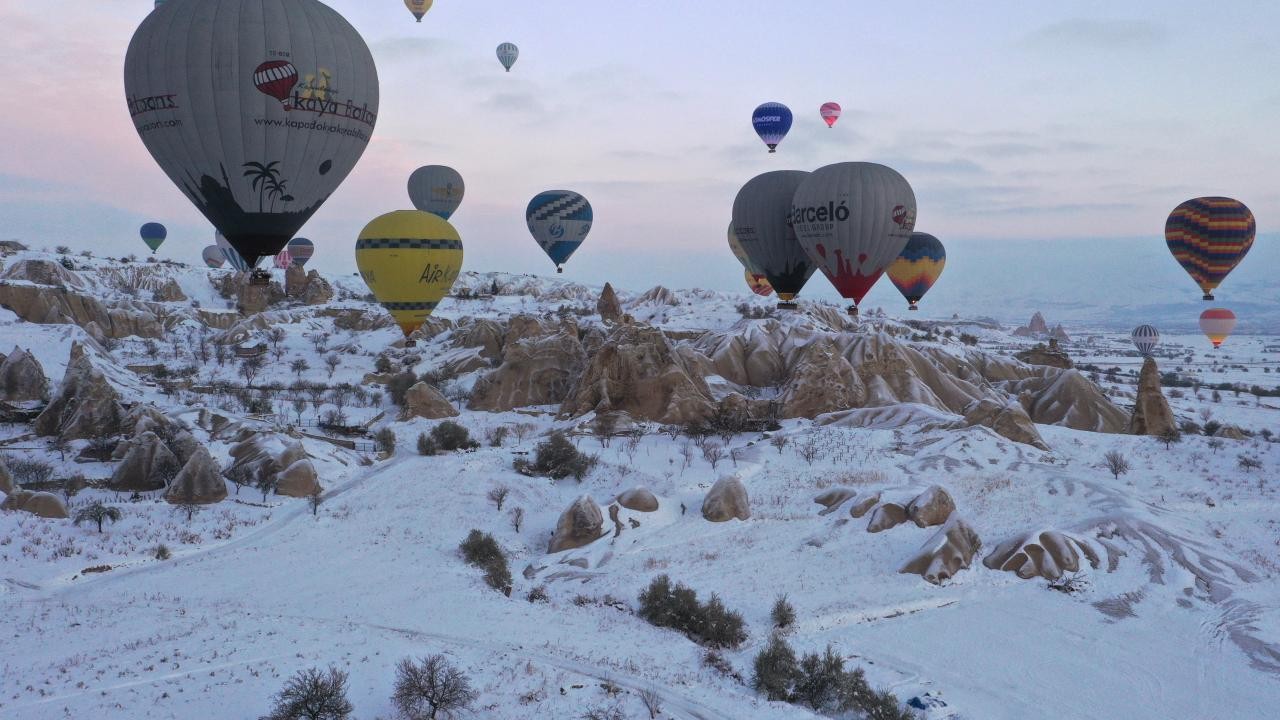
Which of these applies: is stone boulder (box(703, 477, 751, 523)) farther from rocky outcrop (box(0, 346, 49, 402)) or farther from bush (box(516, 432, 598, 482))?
rocky outcrop (box(0, 346, 49, 402))

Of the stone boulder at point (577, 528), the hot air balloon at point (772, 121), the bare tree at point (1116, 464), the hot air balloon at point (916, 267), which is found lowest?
the stone boulder at point (577, 528)

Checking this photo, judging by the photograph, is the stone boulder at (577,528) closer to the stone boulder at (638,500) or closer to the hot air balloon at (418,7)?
the stone boulder at (638,500)

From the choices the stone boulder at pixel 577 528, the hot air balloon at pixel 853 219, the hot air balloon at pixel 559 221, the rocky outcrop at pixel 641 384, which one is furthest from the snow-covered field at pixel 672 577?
the hot air balloon at pixel 559 221

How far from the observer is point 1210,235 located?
53.7 m

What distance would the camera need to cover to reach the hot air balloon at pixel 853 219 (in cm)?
4169

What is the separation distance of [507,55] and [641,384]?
45189 millimetres

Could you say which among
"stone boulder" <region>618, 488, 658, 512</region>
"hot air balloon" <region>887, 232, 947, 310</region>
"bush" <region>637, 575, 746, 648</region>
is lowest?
"bush" <region>637, 575, 746, 648</region>

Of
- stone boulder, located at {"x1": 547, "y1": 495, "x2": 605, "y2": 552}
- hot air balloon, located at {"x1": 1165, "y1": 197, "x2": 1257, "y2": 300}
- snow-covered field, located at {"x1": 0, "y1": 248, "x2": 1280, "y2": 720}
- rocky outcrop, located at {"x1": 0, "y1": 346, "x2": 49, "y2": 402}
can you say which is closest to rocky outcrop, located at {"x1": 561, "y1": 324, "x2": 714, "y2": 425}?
snow-covered field, located at {"x1": 0, "y1": 248, "x2": 1280, "y2": 720}

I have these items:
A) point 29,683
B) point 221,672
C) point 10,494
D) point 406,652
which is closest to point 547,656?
point 406,652

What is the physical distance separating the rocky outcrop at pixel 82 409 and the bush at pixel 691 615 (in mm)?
29294

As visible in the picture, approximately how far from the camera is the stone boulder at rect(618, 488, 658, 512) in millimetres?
29938

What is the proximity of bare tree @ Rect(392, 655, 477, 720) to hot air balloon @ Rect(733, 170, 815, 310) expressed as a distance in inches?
1371

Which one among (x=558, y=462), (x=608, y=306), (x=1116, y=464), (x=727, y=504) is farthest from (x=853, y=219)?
(x=608, y=306)

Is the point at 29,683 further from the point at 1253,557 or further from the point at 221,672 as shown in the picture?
the point at 1253,557
